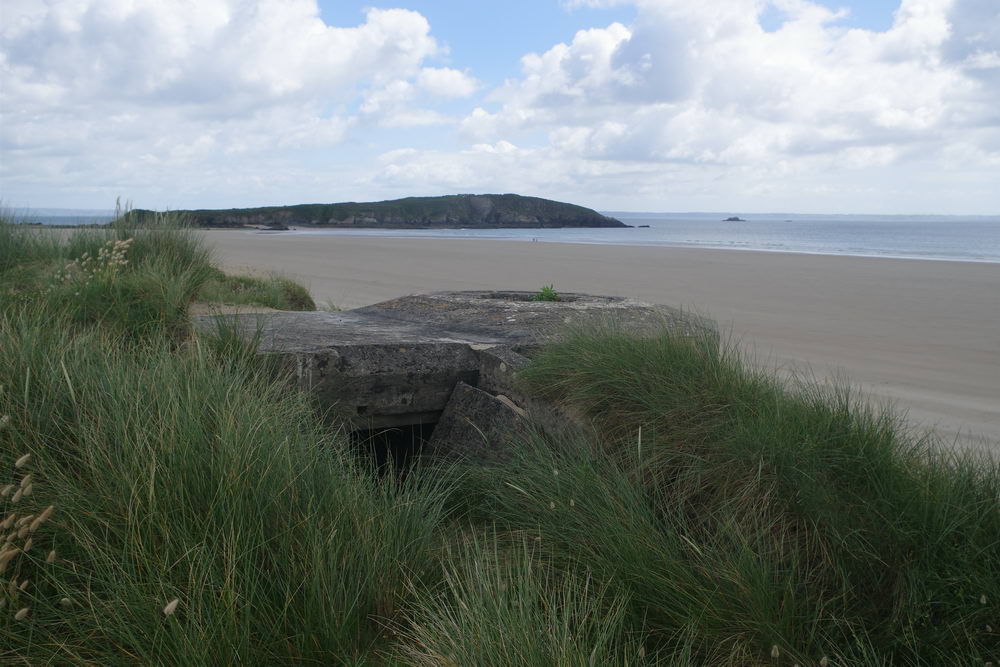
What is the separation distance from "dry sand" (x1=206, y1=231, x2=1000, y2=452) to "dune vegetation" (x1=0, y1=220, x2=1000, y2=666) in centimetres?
160

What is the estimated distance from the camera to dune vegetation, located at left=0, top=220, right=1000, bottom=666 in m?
2.14

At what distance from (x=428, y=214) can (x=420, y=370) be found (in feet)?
279

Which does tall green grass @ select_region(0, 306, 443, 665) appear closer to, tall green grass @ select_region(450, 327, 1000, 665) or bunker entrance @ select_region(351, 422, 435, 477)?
tall green grass @ select_region(450, 327, 1000, 665)

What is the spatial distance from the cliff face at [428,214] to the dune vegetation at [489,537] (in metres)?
67.7

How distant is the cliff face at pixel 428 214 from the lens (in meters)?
75.2

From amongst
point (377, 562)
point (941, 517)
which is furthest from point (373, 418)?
point (941, 517)

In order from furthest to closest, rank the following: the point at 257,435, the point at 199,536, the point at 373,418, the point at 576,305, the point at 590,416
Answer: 1. the point at 576,305
2. the point at 373,418
3. the point at 590,416
4. the point at 257,435
5. the point at 199,536

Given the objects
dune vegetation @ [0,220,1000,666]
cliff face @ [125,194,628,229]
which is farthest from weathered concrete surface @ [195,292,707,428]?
cliff face @ [125,194,628,229]

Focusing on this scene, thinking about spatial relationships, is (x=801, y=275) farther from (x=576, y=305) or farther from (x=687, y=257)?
(x=576, y=305)

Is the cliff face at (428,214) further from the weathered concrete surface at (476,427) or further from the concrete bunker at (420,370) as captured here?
the weathered concrete surface at (476,427)

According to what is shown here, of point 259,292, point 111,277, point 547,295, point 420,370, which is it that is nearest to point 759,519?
point 420,370

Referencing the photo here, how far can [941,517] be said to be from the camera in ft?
8.39

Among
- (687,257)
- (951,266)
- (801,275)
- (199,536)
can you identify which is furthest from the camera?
(687,257)

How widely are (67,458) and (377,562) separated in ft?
3.64
